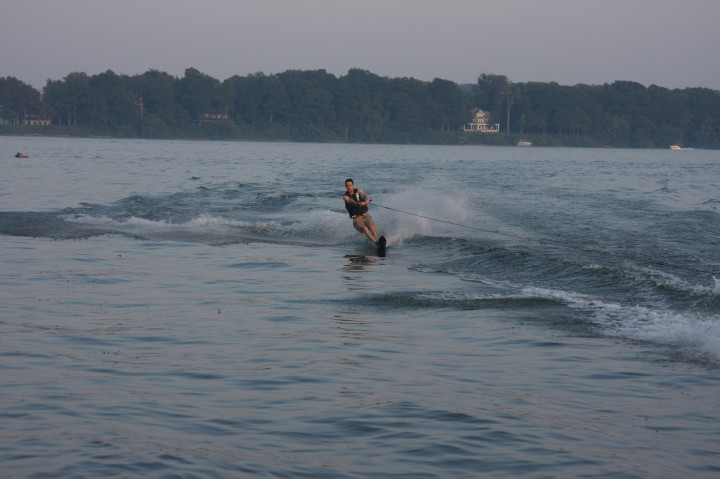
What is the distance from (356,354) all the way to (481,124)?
16187 centimetres

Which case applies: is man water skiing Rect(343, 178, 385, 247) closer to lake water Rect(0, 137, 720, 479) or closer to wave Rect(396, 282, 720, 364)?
lake water Rect(0, 137, 720, 479)

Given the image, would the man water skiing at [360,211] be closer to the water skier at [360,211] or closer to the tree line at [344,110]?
the water skier at [360,211]

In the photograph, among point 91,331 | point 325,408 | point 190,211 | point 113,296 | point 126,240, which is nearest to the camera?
point 325,408

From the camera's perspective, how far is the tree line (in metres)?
146

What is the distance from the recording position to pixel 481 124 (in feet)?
548

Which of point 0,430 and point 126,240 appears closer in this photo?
point 0,430

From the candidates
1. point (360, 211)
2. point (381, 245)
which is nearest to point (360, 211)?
point (360, 211)

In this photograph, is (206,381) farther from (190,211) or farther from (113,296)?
(190,211)

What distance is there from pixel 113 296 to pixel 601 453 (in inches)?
298

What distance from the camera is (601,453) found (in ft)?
19.4

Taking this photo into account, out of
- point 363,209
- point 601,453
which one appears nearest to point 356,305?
point 601,453

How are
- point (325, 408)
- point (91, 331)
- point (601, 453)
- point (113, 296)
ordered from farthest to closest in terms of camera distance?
point (113, 296)
point (91, 331)
point (325, 408)
point (601, 453)

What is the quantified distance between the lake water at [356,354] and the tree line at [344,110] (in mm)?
129732

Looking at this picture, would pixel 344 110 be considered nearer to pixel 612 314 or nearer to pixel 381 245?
pixel 381 245
